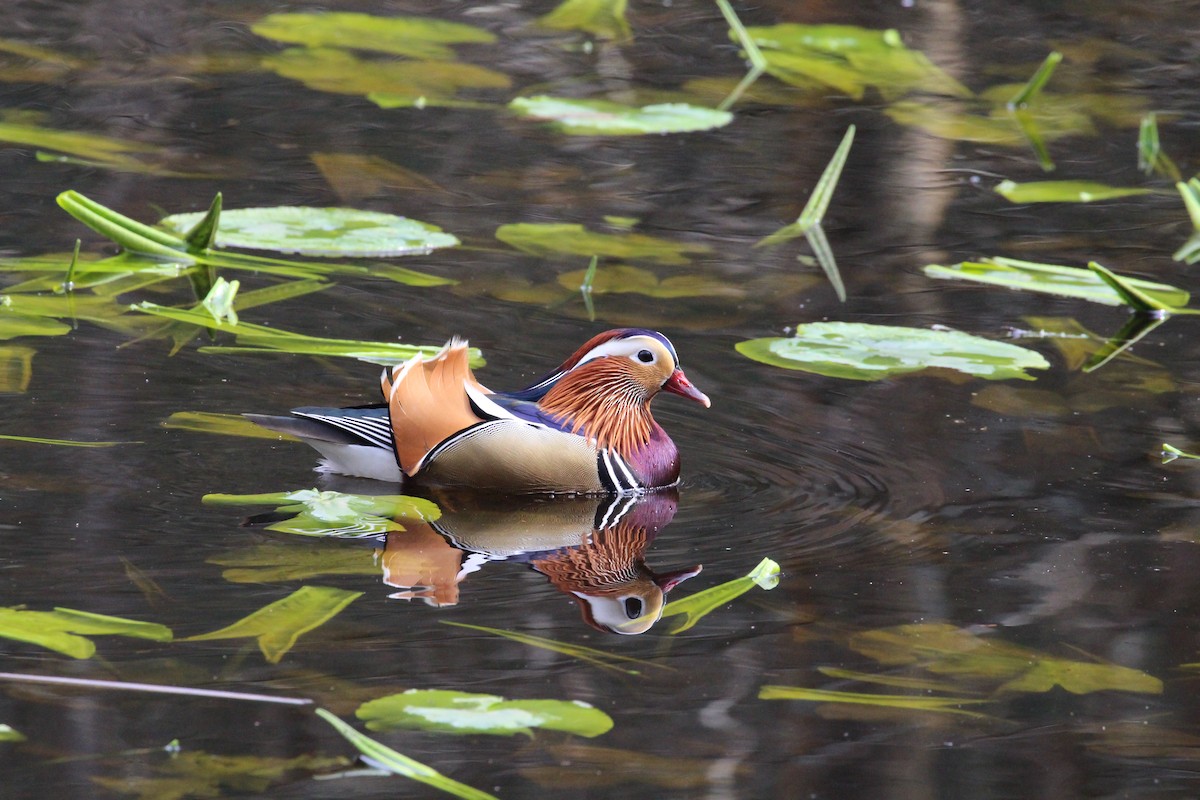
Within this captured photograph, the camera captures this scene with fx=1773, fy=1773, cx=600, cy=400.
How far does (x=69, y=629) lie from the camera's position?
188 inches

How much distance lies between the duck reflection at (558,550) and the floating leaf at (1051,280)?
2786mm

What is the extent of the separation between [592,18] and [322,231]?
19.2ft

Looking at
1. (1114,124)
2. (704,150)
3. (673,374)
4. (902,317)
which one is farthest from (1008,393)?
(1114,124)

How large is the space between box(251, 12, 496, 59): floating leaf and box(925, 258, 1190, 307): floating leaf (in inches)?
198

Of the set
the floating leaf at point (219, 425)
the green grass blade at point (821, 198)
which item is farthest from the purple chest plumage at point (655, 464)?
the green grass blade at point (821, 198)

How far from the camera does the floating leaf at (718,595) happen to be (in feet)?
17.1

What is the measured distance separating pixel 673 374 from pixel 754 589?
1.52 metres

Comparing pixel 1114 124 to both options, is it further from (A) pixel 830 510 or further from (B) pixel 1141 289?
(A) pixel 830 510

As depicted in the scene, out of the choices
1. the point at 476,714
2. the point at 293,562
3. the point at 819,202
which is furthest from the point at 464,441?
the point at 819,202

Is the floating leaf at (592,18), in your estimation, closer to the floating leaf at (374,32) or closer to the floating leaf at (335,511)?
the floating leaf at (374,32)

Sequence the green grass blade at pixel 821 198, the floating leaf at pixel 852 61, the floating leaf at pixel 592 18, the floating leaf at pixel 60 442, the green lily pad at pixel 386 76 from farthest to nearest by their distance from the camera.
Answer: the floating leaf at pixel 592 18, the floating leaf at pixel 852 61, the green lily pad at pixel 386 76, the green grass blade at pixel 821 198, the floating leaf at pixel 60 442

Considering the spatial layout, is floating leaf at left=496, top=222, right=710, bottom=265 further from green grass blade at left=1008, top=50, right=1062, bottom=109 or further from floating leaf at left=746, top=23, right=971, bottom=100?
floating leaf at left=746, top=23, right=971, bottom=100

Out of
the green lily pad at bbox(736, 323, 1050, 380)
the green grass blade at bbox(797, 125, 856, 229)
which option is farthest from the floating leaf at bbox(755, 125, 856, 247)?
the green lily pad at bbox(736, 323, 1050, 380)

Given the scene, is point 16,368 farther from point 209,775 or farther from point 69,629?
point 209,775
